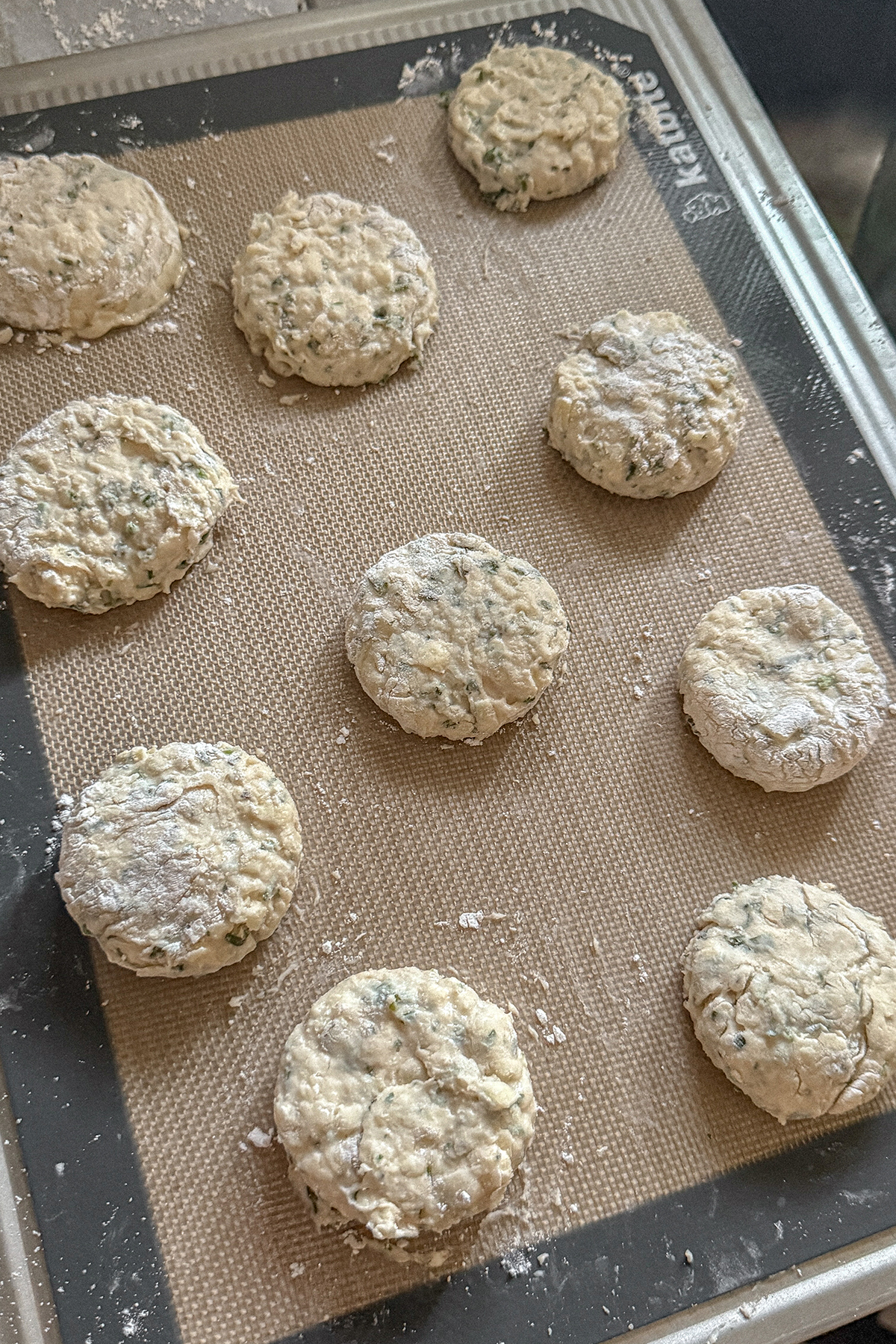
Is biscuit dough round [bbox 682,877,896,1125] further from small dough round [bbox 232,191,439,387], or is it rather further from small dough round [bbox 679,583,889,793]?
small dough round [bbox 232,191,439,387]

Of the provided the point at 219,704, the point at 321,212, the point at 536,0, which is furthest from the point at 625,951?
the point at 536,0

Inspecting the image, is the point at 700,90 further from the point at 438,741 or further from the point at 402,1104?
the point at 402,1104

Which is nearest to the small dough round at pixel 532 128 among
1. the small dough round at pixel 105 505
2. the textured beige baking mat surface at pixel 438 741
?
the textured beige baking mat surface at pixel 438 741

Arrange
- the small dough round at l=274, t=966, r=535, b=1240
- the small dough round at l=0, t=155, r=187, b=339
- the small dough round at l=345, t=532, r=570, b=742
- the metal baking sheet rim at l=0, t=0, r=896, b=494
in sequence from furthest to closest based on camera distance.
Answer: the metal baking sheet rim at l=0, t=0, r=896, b=494 → the small dough round at l=0, t=155, r=187, b=339 → the small dough round at l=345, t=532, r=570, b=742 → the small dough round at l=274, t=966, r=535, b=1240

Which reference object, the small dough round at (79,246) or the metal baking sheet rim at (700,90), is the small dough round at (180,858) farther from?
the metal baking sheet rim at (700,90)

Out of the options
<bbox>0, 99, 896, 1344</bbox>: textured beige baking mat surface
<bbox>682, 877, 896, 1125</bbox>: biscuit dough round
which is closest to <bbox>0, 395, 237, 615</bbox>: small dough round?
<bbox>0, 99, 896, 1344</bbox>: textured beige baking mat surface

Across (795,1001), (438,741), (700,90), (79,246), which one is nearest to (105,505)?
(79,246)

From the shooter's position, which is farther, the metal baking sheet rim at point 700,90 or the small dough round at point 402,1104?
the metal baking sheet rim at point 700,90
